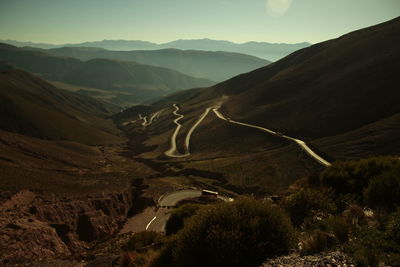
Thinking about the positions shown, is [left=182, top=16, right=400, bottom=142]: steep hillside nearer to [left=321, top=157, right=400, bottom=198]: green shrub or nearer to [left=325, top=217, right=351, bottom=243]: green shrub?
[left=321, top=157, right=400, bottom=198]: green shrub

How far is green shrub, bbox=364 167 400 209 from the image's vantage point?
1422 cm

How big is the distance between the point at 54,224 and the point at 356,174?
36.1m

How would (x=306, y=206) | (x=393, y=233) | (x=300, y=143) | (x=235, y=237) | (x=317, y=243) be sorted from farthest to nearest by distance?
(x=300, y=143)
(x=306, y=206)
(x=235, y=237)
(x=317, y=243)
(x=393, y=233)

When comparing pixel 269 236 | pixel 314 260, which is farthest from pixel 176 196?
pixel 314 260

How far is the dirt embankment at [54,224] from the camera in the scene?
3131cm

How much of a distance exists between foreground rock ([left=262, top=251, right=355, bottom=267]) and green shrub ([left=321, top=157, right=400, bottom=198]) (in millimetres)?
9920

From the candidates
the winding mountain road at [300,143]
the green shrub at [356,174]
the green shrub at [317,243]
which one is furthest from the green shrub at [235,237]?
the winding mountain road at [300,143]

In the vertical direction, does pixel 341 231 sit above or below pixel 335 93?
below

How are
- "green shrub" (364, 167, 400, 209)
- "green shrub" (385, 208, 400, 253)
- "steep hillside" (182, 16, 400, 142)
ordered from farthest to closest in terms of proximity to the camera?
"steep hillside" (182, 16, 400, 142), "green shrub" (364, 167, 400, 209), "green shrub" (385, 208, 400, 253)

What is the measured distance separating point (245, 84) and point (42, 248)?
14962 centimetres

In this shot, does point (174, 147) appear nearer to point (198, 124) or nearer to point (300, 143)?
point (198, 124)

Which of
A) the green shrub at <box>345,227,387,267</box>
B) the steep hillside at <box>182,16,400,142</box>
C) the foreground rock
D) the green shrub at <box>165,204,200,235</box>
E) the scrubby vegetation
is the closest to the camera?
the green shrub at <box>345,227,387,267</box>

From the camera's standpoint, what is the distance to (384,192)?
14.6 metres

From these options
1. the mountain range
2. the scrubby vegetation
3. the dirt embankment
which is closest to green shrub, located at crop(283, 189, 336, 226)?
the scrubby vegetation
